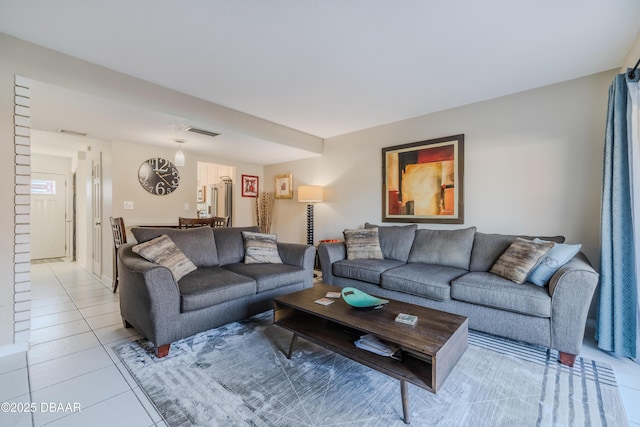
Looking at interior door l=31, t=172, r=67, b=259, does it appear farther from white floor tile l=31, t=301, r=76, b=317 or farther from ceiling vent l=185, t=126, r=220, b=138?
ceiling vent l=185, t=126, r=220, b=138

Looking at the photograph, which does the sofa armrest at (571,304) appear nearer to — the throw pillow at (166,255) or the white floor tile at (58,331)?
the throw pillow at (166,255)

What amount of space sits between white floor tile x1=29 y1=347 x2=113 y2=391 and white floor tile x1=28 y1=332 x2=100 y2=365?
0.08 meters

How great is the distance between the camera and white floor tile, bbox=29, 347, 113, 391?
172 cm

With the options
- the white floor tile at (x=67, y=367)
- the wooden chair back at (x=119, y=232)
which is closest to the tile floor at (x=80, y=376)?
the white floor tile at (x=67, y=367)

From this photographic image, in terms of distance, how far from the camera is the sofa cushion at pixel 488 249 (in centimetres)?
270

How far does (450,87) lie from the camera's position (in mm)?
2893

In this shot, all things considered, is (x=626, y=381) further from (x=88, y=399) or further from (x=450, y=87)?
(x=88, y=399)

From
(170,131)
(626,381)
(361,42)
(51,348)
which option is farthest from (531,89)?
(51,348)

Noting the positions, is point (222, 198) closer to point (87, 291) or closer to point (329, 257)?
point (87, 291)

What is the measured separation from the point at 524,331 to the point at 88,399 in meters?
2.94

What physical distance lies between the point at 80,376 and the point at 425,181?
3.82m

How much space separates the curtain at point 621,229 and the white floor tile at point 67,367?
370 centimetres

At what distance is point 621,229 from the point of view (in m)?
2.04

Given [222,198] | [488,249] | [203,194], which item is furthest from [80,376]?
[203,194]
